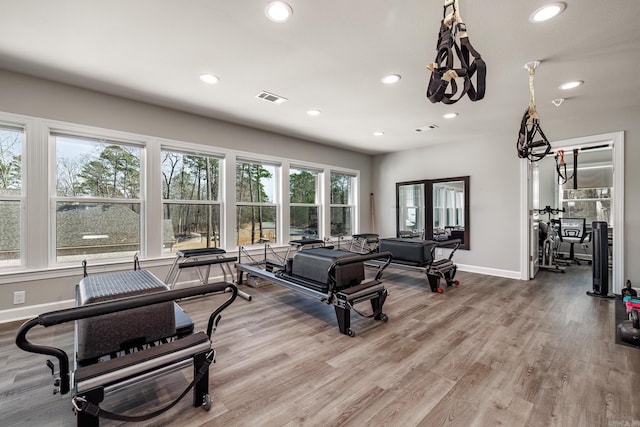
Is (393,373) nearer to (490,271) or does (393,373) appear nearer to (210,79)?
(210,79)

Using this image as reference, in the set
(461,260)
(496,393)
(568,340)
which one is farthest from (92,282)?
(461,260)

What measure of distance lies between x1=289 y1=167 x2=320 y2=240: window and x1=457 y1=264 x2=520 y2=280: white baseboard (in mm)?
3221

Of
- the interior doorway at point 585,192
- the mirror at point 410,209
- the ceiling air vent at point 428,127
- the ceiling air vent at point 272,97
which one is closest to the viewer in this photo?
the ceiling air vent at point 272,97

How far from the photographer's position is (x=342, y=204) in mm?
6961

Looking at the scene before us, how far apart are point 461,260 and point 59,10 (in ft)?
22.0

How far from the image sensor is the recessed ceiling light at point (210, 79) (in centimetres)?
315

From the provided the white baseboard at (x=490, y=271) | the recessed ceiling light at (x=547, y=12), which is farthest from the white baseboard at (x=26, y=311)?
the white baseboard at (x=490, y=271)

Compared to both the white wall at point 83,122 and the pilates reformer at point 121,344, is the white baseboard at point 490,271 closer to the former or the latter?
the white wall at point 83,122

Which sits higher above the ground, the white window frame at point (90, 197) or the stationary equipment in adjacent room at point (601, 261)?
the white window frame at point (90, 197)

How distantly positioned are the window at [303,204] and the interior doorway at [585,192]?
4.04 metres

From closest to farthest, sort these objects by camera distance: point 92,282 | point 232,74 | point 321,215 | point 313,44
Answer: point 92,282
point 313,44
point 232,74
point 321,215

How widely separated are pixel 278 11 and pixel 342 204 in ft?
16.8

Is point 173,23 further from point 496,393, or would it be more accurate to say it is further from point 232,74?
point 496,393

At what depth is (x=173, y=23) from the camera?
2.27 metres
